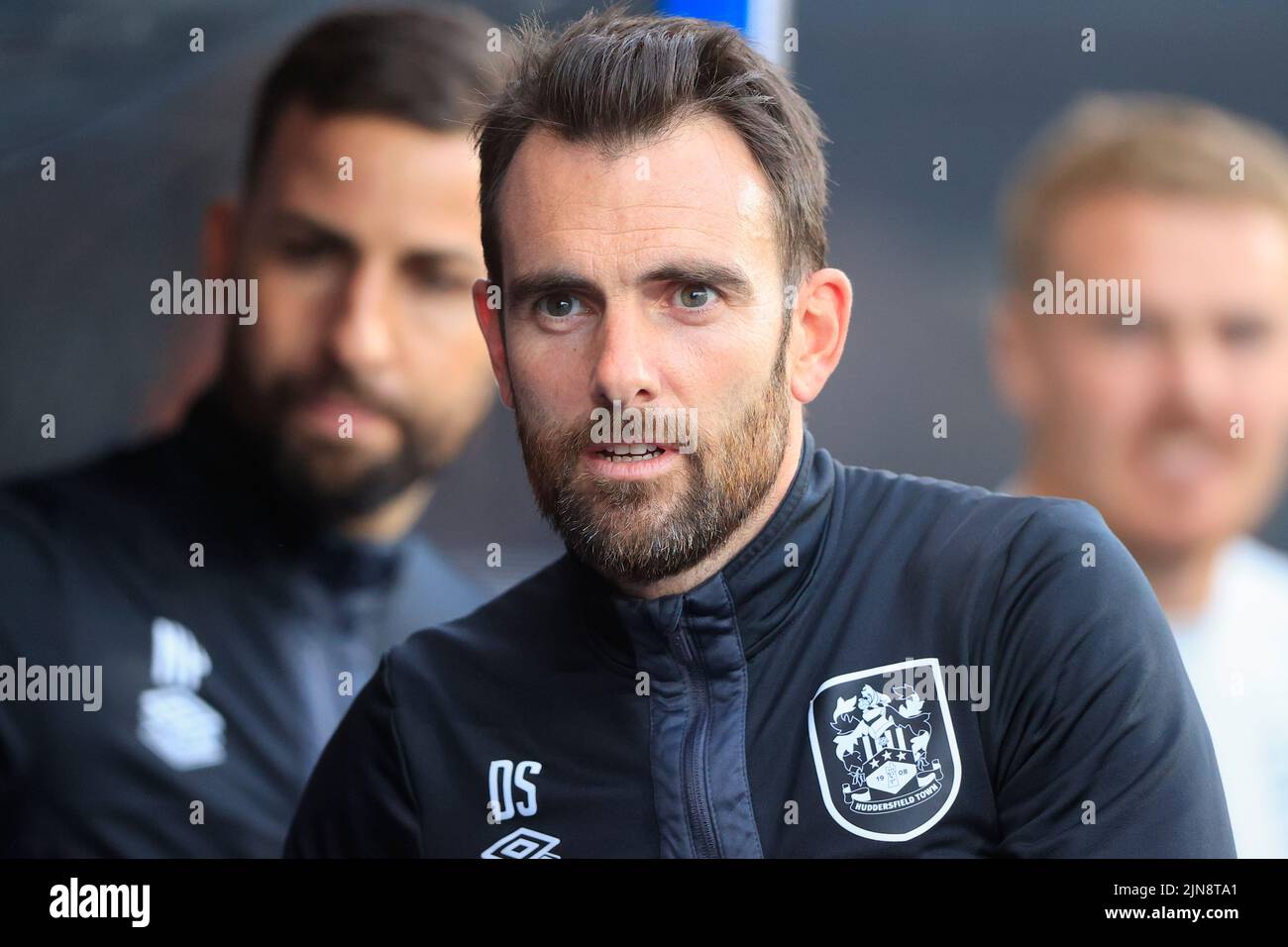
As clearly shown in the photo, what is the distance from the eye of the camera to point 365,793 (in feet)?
6.94

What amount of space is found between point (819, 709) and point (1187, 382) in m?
1.38

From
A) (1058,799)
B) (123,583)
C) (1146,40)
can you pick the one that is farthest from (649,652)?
(1146,40)

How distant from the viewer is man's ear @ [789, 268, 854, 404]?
2150 millimetres

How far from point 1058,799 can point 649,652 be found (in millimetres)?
626

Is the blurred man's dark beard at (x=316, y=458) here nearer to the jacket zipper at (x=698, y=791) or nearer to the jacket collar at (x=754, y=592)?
the jacket collar at (x=754, y=592)

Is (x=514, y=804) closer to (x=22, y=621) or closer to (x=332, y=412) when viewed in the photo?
(x=332, y=412)

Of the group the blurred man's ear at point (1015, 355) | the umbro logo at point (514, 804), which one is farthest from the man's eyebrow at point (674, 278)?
the blurred man's ear at point (1015, 355)

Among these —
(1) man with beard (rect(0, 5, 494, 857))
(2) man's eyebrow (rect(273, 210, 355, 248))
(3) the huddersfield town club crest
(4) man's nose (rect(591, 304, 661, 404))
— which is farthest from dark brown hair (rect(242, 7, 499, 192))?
(3) the huddersfield town club crest

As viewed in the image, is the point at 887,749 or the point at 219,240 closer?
the point at 887,749

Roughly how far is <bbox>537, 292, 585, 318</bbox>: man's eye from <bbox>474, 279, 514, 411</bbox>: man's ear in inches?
4.2

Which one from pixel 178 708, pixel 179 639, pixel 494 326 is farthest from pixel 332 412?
pixel 494 326

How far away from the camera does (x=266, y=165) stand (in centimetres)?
312

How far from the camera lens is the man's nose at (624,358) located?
198 centimetres

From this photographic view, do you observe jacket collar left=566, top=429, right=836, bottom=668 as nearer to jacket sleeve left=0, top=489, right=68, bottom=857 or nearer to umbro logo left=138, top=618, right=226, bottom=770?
umbro logo left=138, top=618, right=226, bottom=770
